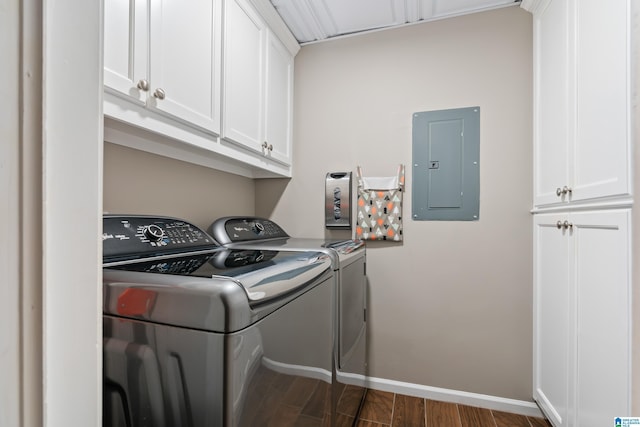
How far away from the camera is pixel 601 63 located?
1.09 m

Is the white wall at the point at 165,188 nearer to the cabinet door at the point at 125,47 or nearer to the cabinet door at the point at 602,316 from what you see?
the cabinet door at the point at 125,47

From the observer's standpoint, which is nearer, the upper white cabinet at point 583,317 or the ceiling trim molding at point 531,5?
the upper white cabinet at point 583,317

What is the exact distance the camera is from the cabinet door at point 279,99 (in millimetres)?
1843

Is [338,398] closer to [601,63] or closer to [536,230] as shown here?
[536,230]

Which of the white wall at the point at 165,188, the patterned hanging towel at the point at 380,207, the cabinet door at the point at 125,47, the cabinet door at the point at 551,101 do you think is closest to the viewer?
the cabinet door at the point at 125,47

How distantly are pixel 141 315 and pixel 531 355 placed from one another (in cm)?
205

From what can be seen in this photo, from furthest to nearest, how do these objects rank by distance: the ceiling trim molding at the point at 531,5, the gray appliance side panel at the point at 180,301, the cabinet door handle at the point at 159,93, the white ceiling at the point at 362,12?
1. the white ceiling at the point at 362,12
2. the ceiling trim molding at the point at 531,5
3. the cabinet door handle at the point at 159,93
4. the gray appliance side panel at the point at 180,301

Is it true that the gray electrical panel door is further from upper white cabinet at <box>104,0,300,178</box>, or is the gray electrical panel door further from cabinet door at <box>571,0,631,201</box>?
upper white cabinet at <box>104,0,300,178</box>

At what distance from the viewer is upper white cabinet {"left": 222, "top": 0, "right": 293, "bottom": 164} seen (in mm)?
1462

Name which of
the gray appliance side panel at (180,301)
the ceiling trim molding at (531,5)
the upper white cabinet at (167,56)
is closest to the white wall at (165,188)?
the upper white cabinet at (167,56)

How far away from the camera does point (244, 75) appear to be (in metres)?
1.58

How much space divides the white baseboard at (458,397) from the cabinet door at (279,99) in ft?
5.37

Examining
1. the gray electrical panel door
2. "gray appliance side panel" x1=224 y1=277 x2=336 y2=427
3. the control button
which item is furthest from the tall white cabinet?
the control button

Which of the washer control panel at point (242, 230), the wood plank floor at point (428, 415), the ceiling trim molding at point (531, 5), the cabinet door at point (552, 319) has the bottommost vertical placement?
the wood plank floor at point (428, 415)
